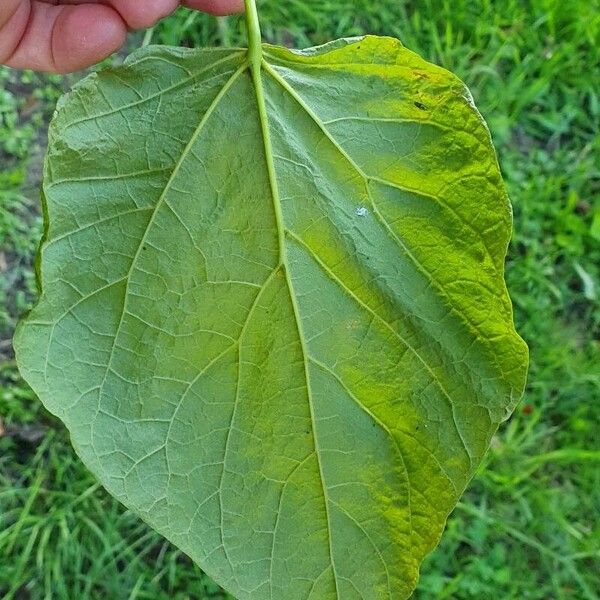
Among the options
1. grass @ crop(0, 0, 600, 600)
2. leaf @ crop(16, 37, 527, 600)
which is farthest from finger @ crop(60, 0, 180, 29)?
grass @ crop(0, 0, 600, 600)

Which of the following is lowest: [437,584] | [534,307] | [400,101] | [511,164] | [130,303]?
[437,584]

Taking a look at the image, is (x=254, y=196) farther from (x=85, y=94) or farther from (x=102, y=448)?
(x=102, y=448)

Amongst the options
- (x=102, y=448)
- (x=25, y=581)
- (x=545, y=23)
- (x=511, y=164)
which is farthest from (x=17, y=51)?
(x=545, y=23)

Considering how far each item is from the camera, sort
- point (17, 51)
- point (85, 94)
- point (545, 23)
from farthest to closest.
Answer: point (545, 23), point (17, 51), point (85, 94)

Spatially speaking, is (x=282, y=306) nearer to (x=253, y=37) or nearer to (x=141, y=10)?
(x=253, y=37)

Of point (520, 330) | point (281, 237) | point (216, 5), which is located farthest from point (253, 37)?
point (520, 330)

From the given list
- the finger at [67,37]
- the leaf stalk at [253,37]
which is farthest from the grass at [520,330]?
the leaf stalk at [253,37]
